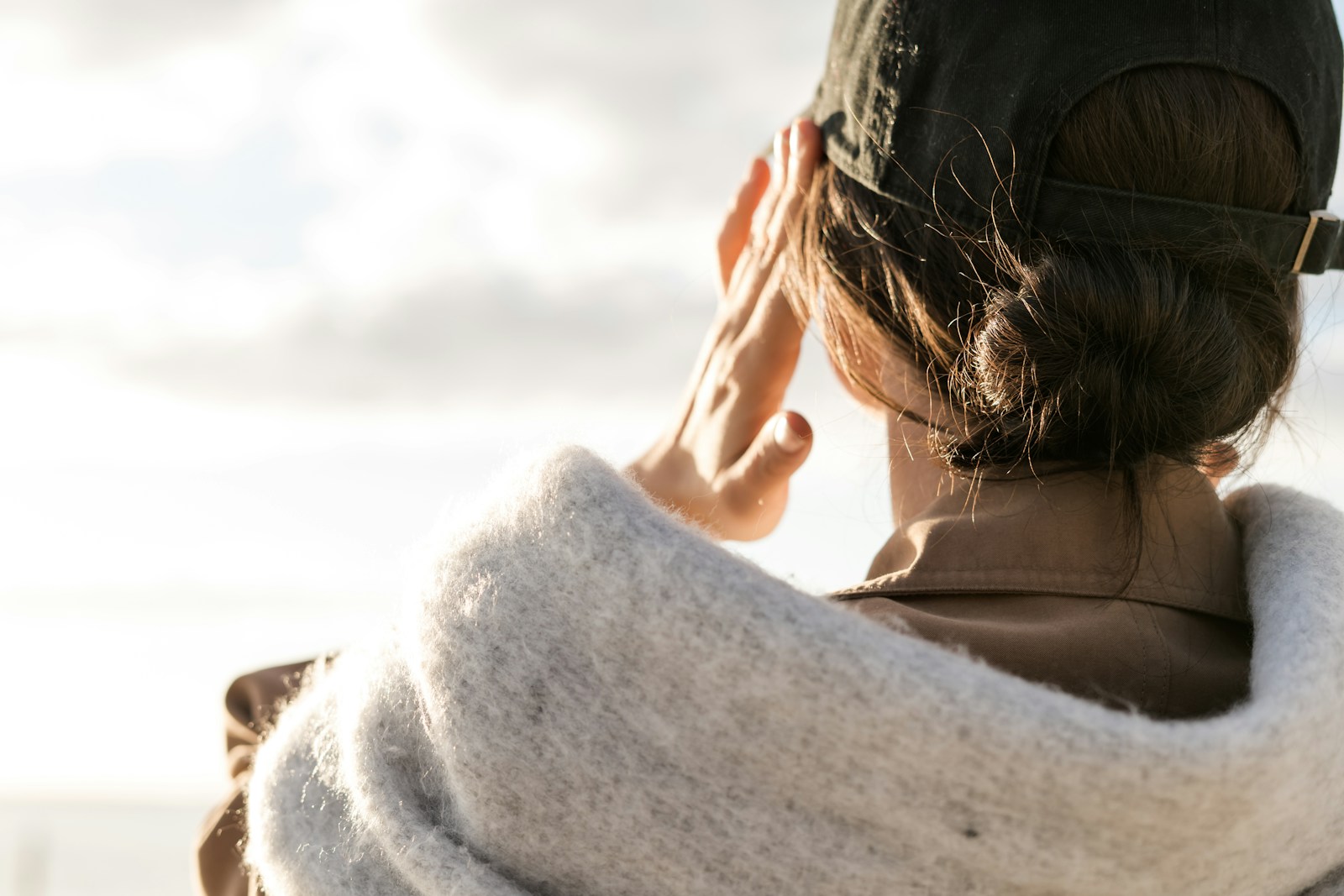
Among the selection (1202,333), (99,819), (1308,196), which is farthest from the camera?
(99,819)

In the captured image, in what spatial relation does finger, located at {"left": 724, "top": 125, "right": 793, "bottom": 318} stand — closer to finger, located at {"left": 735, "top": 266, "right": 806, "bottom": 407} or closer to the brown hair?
finger, located at {"left": 735, "top": 266, "right": 806, "bottom": 407}

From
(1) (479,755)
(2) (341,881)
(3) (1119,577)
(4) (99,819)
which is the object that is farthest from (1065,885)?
(4) (99,819)

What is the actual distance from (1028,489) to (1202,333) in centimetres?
19

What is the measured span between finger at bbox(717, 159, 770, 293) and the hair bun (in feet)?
2.27

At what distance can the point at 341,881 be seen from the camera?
98 cm

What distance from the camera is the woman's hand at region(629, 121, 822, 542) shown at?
143 cm

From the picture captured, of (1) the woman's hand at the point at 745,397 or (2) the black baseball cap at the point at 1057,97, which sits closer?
(2) the black baseball cap at the point at 1057,97

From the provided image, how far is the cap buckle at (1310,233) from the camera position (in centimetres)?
107

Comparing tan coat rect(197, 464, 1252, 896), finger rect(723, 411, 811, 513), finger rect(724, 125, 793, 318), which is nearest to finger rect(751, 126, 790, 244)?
finger rect(724, 125, 793, 318)

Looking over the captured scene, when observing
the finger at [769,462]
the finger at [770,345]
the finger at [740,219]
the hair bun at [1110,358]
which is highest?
the finger at [740,219]

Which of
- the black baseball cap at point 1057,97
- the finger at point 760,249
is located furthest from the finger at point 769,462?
the black baseball cap at point 1057,97

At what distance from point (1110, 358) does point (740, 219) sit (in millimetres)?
786

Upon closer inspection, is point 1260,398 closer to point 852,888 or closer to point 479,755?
point 852,888

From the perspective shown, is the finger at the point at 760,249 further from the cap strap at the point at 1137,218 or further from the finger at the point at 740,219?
the cap strap at the point at 1137,218
